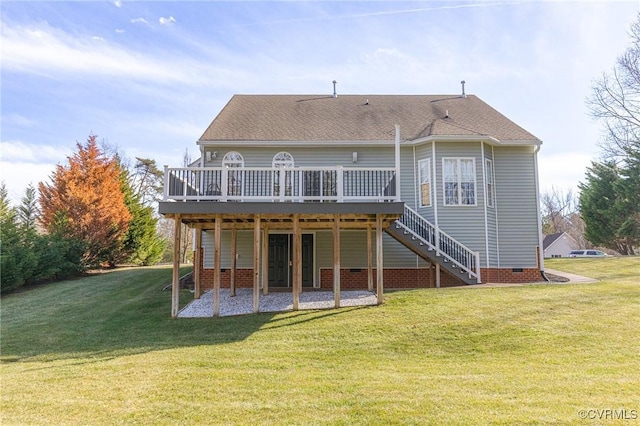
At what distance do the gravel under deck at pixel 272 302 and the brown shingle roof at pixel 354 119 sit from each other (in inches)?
208

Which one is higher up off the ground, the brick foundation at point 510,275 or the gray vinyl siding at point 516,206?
the gray vinyl siding at point 516,206

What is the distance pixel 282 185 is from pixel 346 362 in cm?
467

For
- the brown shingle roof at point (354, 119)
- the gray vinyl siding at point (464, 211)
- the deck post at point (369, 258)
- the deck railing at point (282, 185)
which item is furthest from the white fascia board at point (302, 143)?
the deck post at point (369, 258)

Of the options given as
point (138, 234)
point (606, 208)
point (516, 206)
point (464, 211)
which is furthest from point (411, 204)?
point (606, 208)

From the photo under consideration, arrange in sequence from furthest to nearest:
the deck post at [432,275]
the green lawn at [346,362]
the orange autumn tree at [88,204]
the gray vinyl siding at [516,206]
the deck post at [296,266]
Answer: the orange autumn tree at [88,204] < the gray vinyl siding at [516,206] < the deck post at [432,275] < the deck post at [296,266] < the green lawn at [346,362]

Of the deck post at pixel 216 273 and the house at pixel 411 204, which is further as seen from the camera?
the house at pixel 411 204

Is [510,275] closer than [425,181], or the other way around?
[510,275]

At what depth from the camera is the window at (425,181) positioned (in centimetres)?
1253

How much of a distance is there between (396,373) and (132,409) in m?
3.37

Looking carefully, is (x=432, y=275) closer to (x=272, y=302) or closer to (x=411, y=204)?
(x=411, y=204)

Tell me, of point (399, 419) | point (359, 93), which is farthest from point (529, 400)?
point (359, 93)

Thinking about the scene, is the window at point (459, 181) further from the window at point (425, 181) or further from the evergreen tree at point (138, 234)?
the evergreen tree at point (138, 234)

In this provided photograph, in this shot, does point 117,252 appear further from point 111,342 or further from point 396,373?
point 396,373

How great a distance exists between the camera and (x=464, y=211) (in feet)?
40.4
